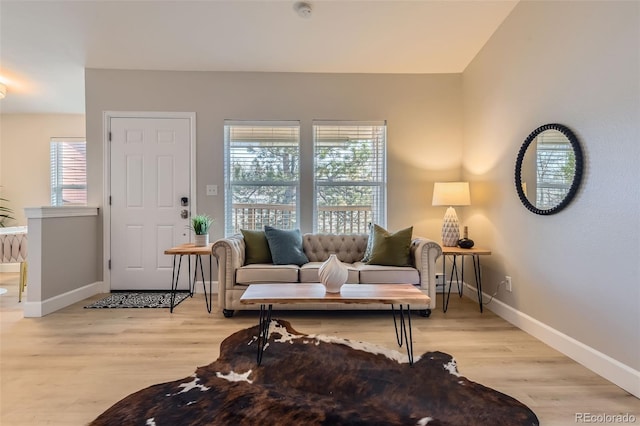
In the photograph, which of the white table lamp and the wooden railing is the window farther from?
the white table lamp

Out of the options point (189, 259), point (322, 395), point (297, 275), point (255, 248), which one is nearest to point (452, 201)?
point (297, 275)

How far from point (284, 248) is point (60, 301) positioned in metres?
2.30

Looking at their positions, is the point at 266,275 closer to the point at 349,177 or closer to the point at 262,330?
the point at 262,330

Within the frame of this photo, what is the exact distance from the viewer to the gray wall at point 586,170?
1.80 meters

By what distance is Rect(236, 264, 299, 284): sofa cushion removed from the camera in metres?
2.98

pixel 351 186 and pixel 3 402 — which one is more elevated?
pixel 351 186

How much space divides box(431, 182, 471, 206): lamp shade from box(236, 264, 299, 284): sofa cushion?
5.72ft

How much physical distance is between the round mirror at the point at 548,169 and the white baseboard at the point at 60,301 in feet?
14.5

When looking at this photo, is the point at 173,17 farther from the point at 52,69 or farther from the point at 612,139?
the point at 612,139

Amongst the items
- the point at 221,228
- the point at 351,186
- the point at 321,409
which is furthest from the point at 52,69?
the point at 321,409

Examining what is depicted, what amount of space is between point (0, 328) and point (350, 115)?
155 inches

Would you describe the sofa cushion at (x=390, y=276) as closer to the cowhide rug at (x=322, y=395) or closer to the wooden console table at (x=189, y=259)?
the cowhide rug at (x=322, y=395)

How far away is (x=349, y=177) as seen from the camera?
Result: 3881 mm

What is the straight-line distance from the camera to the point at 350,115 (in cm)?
385
